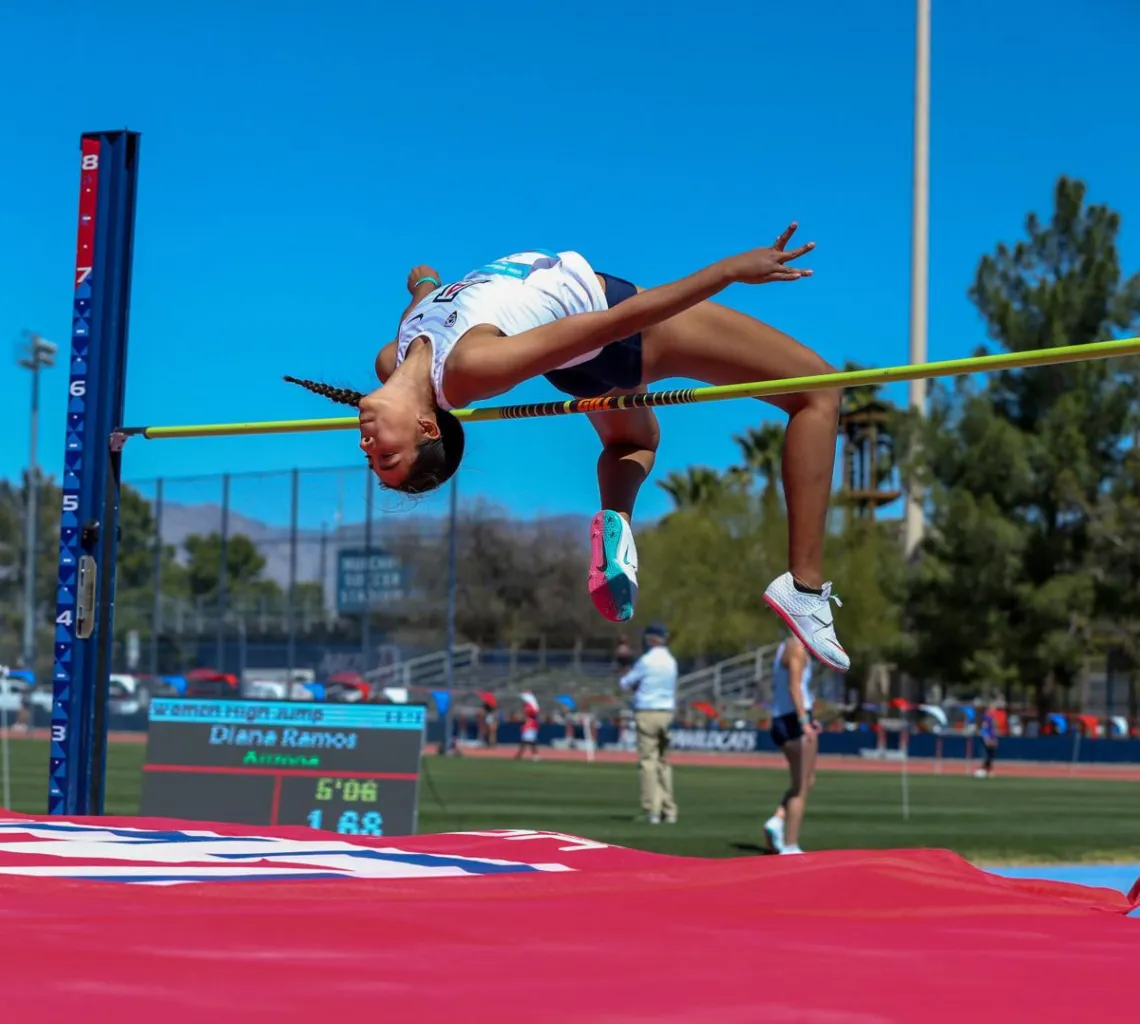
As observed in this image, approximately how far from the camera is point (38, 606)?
33906mm

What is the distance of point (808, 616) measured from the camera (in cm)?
444

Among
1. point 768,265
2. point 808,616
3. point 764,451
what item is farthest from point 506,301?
point 764,451

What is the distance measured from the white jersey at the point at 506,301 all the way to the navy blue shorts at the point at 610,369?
0.05 meters

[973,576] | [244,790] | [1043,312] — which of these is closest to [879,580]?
[973,576]

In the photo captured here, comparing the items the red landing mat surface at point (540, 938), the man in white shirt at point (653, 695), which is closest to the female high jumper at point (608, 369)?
the red landing mat surface at point (540, 938)

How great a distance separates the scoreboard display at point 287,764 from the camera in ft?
27.5

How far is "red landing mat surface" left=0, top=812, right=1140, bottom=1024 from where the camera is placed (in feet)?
7.08

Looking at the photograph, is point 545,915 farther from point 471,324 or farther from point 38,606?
point 38,606

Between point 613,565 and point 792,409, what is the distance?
705 mm

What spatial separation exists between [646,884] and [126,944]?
1.42 metres

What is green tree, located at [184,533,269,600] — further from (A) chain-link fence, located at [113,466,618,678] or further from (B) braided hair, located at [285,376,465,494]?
(B) braided hair, located at [285,376,465,494]

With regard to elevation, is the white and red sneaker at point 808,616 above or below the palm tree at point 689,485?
below

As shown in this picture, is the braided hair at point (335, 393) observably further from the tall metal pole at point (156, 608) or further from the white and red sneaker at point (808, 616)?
the tall metal pole at point (156, 608)

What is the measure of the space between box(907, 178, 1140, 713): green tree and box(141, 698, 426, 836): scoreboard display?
26.5 meters
